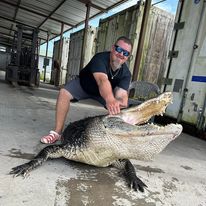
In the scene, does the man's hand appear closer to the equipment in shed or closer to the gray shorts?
the gray shorts

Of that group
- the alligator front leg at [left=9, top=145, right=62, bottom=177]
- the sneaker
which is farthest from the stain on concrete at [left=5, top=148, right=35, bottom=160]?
the sneaker

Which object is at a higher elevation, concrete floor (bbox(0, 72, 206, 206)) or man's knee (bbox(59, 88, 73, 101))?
man's knee (bbox(59, 88, 73, 101))

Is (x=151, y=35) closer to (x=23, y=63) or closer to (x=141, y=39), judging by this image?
(x=141, y=39)

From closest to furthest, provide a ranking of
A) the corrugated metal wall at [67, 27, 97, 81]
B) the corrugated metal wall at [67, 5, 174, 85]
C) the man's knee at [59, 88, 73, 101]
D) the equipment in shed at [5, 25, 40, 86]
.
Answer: the man's knee at [59, 88, 73, 101] → the corrugated metal wall at [67, 5, 174, 85] → the equipment in shed at [5, 25, 40, 86] → the corrugated metal wall at [67, 27, 97, 81]

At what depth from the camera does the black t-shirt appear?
239 cm

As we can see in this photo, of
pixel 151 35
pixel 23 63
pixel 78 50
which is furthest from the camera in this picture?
pixel 78 50

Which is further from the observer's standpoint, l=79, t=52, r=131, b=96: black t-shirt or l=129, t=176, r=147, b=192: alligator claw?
l=79, t=52, r=131, b=96: black t-shirt

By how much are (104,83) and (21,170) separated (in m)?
1.01

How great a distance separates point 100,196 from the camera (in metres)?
1.75

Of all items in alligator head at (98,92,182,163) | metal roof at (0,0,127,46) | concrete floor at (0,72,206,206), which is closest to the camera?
concrete floor at (0,72,206,206)

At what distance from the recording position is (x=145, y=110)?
2082 millimetres

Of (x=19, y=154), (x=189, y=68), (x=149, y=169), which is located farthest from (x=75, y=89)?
(x=189, y=68)

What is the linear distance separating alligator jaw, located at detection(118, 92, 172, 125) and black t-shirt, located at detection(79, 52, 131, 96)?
0.53 meters

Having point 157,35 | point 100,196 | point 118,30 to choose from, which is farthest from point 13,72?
point 100,196
